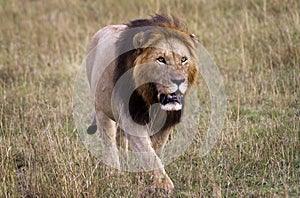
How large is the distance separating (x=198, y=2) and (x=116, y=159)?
5268 mm

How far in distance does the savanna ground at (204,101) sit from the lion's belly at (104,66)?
1.40ft

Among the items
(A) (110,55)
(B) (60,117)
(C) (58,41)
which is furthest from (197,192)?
(C) (58,41)

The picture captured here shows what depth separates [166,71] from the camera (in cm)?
378

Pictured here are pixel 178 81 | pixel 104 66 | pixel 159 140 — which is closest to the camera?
pixel 178 81

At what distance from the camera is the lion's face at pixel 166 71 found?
3760mm

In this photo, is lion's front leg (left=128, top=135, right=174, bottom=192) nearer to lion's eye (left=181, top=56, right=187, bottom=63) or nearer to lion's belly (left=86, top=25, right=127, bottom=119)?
lion's belly (left=86, top=25, right=127, bottom=119)

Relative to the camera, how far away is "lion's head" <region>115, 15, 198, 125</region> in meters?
3.79

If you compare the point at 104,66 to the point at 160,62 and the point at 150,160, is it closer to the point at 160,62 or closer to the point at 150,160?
the point at 160,62

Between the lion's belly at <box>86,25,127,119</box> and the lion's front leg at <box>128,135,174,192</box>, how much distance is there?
1.53ft

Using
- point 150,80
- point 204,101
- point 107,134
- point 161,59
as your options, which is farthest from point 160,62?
point 204,101

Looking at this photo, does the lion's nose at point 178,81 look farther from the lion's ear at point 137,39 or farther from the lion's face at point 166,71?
the lion's ear at point 137,39

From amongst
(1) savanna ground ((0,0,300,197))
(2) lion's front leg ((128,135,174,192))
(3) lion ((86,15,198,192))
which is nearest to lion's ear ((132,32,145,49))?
(3) lion ((86,15,198,192))

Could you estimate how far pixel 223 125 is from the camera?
496cm

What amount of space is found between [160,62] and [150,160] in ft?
2.25
